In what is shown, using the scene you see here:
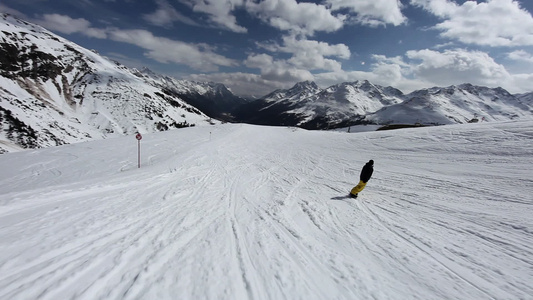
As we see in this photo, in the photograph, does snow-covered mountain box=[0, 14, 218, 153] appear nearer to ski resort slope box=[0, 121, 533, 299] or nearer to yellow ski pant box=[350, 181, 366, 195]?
ski resort slope box=[0, 121, 533, 299]

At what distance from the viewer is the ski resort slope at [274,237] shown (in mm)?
4438

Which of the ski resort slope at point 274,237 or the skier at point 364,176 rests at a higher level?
the skier at point 364,176

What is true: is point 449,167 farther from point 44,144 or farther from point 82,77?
point 82,77

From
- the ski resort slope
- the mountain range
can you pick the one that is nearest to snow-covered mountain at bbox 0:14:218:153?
the mountain range

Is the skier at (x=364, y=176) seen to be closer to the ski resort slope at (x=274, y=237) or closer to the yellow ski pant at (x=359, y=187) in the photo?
the yellow ski pant at (x=359, y=187)

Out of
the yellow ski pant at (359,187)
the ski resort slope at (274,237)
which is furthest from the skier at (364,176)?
the ski resort slope at (274,237)

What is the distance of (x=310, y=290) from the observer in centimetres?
446

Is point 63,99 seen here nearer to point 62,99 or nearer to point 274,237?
point 62,99

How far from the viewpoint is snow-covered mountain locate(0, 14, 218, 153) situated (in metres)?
84.2

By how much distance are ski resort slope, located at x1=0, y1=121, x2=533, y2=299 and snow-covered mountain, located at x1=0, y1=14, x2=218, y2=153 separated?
302 feet

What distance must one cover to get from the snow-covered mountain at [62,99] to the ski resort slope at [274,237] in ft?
302

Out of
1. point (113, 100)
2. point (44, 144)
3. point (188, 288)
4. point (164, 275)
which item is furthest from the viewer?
point (113, 100)

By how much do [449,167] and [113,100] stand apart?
523 ft

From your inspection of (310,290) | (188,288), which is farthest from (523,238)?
(188,288)
